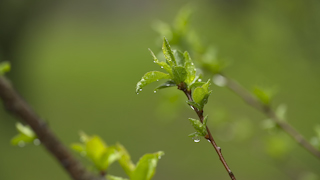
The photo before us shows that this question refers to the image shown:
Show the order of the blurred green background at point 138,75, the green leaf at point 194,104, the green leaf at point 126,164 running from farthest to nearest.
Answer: the blurred green background at point 138,75 → the green leaf at point 126,164 → the green leaf at point 194,104

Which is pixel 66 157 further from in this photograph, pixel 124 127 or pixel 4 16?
pixel 4 16

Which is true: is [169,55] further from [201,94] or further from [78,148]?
[78,148]

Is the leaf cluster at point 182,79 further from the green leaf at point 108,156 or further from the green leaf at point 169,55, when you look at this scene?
the green leaf at point 108,156

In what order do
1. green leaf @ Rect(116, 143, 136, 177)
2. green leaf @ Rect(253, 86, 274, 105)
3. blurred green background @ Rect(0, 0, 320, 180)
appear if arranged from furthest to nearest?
blurred green background @ Rect(0, 0, 320, 180) → green leaf @ Rect(253, 86, 274, 105) → green leaf @ Rect(116, 143, 136, 177)

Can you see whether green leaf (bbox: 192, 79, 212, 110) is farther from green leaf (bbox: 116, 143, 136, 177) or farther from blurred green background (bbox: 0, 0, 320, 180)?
blurred green background (bbox: 0, 0, 320, 180)

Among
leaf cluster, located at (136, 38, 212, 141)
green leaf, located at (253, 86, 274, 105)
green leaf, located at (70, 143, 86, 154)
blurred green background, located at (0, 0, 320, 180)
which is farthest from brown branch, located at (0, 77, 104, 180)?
blurred green background, located at (0, 0, 320, 180)

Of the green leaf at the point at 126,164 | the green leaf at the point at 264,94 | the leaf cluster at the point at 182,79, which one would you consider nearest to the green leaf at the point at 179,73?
the leaf cluster at the point at 182,79
